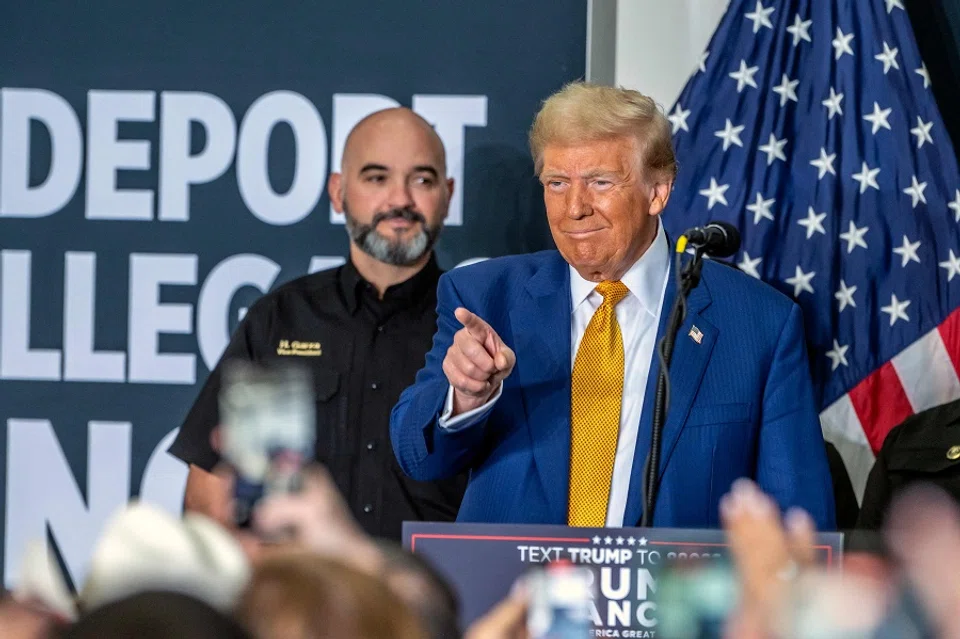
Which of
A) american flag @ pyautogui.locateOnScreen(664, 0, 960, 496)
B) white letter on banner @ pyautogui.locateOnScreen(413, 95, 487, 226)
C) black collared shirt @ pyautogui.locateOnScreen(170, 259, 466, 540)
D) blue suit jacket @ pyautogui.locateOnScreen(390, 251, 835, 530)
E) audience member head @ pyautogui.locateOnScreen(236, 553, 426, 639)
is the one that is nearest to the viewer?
audience member head @ pyautogui.locateOnScreen(236, 553, 426, 639)

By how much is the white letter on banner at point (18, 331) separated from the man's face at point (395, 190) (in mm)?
1146

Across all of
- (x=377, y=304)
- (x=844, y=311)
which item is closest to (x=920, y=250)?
(x=844, y=311)

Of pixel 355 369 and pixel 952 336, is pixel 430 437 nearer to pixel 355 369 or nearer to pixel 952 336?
pixel 355 369

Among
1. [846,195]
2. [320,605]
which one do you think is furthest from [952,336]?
[320,605]

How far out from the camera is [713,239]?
2.11 m

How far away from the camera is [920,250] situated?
3.69m

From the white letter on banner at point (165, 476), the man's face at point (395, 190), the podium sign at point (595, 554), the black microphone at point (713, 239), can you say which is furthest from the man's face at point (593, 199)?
the white letter on banner at point (165, 476)

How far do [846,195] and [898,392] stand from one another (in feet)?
1.93

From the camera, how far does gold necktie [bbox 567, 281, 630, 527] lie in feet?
6.86

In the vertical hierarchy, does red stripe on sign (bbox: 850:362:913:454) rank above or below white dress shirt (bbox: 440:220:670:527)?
below

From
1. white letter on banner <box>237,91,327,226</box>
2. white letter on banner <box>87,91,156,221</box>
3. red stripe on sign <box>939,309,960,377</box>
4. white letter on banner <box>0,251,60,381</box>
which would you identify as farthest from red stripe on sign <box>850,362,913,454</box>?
white letter on banner <box>0,251,60,381</box>

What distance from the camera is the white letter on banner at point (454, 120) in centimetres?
403

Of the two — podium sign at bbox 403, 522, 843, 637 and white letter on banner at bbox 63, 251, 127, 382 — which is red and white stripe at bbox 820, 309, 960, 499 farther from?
podium sign at bbox 403, 522, 843, 637

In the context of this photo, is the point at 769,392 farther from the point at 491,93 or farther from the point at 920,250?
the point at 491,93
